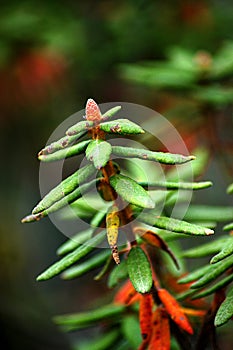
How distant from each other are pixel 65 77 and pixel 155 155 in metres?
1.79

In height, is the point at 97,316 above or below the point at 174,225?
below

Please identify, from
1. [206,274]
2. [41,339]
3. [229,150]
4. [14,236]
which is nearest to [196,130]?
[229,150]

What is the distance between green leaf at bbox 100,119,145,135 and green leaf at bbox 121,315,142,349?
44 cm

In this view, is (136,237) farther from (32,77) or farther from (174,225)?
(32,77)

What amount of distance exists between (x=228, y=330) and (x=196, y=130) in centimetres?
60

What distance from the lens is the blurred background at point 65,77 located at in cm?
213

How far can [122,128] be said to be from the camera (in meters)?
0.68

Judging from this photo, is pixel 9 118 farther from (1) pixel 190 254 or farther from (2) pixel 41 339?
(1) pixel 190 254

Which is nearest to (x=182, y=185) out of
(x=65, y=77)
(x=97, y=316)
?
(x=97, y=316)

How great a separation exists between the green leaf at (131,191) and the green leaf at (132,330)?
38cm

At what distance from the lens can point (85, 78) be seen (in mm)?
2256

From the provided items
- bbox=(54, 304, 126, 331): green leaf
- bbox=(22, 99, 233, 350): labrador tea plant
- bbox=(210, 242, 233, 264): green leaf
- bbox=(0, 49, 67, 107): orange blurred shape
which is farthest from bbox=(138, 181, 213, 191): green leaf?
bbox=(0, 49, 67, 107): orange blurred shape

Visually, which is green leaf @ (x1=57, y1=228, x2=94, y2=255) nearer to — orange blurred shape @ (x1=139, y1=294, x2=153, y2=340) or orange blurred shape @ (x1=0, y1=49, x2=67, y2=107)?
orange blurred shape @ (x1=139, y1=294, x2=153, y2=340)

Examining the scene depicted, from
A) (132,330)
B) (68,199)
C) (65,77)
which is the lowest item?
(132,330)
